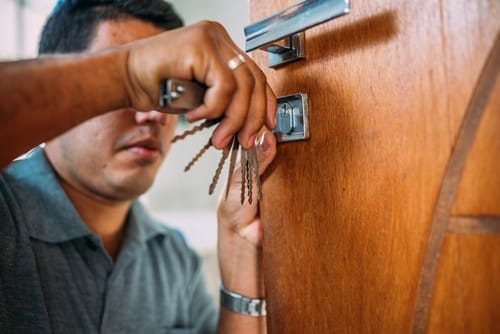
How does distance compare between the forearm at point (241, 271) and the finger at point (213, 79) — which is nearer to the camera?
the finger at point (213, 79)

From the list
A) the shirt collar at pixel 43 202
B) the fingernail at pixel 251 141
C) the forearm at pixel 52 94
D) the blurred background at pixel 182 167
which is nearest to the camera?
the forearm at pixel 52 94

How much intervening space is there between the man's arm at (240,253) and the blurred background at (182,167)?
72cm

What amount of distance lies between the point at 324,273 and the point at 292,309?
0.07 m

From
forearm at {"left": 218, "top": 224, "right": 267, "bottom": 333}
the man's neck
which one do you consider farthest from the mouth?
forearm at {"left": 218, "top": 224, "right": 267, "bottom": 333}

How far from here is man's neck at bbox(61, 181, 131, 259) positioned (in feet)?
2.82

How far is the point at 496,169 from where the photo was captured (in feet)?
1.05

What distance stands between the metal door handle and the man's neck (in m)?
0.57

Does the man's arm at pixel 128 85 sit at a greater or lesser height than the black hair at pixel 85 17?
lesser

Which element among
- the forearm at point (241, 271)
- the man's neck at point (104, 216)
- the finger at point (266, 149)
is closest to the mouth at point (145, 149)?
the man's neck at point (104, 216)

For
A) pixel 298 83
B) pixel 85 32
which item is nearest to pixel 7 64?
pixel 298 83

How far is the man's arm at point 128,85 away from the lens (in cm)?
32

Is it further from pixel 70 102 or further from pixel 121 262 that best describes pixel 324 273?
pixel 121 262

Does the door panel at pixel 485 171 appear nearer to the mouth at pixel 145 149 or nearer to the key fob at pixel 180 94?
the key fob at pixel 180 94

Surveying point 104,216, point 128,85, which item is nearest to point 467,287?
point 128,85
